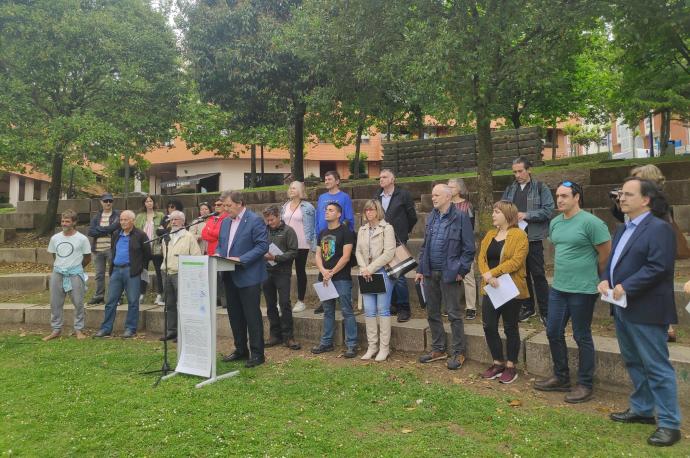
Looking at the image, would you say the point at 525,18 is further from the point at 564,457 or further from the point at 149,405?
the point at 149,405

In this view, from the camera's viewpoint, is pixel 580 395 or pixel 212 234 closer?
pixel 580 395

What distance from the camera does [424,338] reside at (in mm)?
6039

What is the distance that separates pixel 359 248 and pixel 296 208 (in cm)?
154

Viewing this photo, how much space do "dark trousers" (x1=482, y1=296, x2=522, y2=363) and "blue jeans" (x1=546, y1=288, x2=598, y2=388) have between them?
0.40 meters

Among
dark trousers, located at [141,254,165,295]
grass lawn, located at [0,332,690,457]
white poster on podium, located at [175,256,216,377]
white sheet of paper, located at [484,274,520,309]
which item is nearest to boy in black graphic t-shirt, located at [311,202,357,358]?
grass lawn, located at [0,332,690,457]

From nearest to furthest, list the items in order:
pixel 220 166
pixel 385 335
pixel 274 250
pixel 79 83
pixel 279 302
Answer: pixel 385 335
pixel 274 250
pixel 279 302
pixel 79 83
pixel 220 166

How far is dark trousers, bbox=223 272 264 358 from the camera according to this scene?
19.0 feet

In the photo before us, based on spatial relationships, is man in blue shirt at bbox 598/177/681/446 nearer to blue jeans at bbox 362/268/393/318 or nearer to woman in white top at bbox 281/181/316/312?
blue jeans at bbox 362/268/393/318

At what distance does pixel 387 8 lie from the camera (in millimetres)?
7648

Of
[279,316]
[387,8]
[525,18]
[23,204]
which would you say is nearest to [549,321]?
[279,316]

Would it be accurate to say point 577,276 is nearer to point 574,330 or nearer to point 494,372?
point 574,330

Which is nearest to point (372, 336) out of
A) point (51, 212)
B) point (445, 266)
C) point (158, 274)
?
point (445, 266)

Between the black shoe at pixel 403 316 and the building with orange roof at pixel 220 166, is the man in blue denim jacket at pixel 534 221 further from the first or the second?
the building with orange roof at pixel 220 166

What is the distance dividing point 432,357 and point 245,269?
7.67 feet
